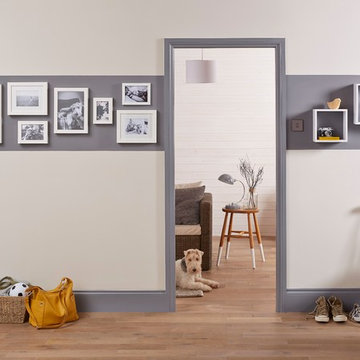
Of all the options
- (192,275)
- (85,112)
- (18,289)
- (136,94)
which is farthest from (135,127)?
(192,275)

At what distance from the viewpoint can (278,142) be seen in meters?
4.62

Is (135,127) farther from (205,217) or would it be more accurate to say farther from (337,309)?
(337,309)

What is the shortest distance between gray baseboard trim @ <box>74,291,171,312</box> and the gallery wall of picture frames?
112 cm

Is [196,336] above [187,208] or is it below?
below

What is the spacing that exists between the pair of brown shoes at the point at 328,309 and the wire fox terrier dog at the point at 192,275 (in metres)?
1.15

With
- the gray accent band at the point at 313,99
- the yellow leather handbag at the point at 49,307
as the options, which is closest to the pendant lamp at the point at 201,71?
the gray accent band at the point at 313,99

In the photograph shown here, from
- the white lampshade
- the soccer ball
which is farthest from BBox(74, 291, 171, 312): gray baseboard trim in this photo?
the white lampshade

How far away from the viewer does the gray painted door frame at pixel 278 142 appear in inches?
181

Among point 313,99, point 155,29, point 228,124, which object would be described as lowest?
point 313,99

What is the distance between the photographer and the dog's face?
18.1 feet

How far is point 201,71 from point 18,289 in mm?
3568

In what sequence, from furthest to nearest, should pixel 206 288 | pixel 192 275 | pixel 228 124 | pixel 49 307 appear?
pixel 228 124 < pixel 192 275 < pixel 206 288 < pixel 49 307

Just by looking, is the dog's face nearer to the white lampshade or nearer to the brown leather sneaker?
A: the brown leather sneaker

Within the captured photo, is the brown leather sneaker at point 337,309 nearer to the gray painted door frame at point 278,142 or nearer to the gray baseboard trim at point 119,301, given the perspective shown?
the gray painted door frame at point 278,142
